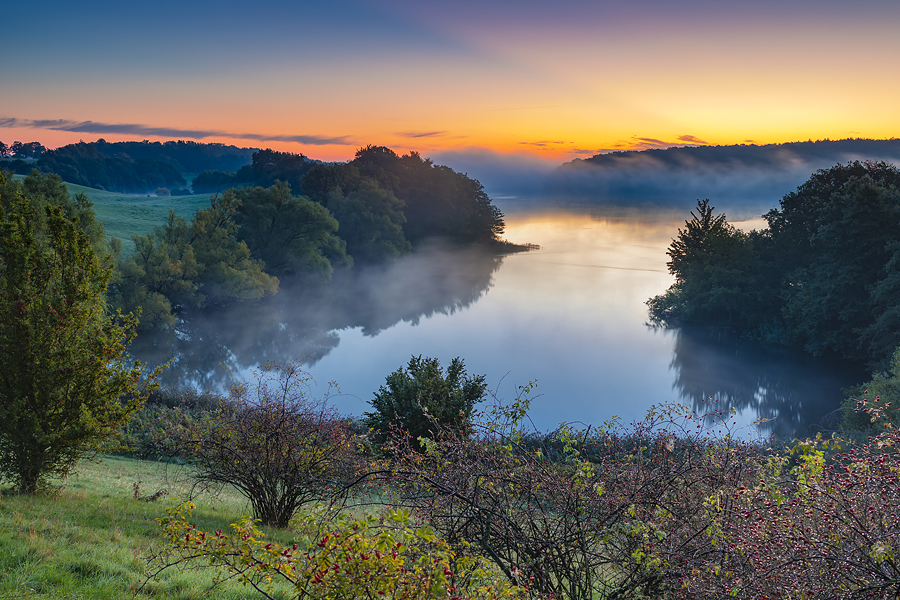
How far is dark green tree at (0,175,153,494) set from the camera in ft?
25.4

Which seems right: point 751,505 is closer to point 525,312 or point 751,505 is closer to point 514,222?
point 525,312

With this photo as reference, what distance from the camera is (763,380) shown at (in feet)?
87.2

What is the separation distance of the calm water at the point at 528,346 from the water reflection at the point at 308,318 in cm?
12

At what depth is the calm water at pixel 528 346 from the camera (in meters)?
23.9

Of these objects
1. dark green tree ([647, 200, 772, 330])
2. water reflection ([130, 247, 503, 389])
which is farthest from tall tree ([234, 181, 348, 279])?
dark green tree ([647, 200, 772, 330])

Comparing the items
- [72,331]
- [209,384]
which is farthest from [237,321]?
[72,331]

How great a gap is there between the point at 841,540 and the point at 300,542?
6.51 m

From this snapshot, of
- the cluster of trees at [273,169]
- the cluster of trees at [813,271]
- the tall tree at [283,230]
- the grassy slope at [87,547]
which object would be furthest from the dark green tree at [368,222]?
the grassy slope at [87,547]

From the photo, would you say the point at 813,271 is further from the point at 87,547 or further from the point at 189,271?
the point at 189,271

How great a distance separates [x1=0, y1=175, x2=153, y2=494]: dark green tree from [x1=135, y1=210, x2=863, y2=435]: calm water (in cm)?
494

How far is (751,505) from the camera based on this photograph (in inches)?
175

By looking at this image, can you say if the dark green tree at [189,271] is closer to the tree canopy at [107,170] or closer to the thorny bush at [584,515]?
the thorny bush at [584,515]

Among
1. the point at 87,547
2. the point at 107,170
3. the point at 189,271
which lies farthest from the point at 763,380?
the point at 107,170

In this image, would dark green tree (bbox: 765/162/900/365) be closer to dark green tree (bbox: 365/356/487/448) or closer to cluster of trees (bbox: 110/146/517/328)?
dark green tree (bbox: 365/356/487/448)
